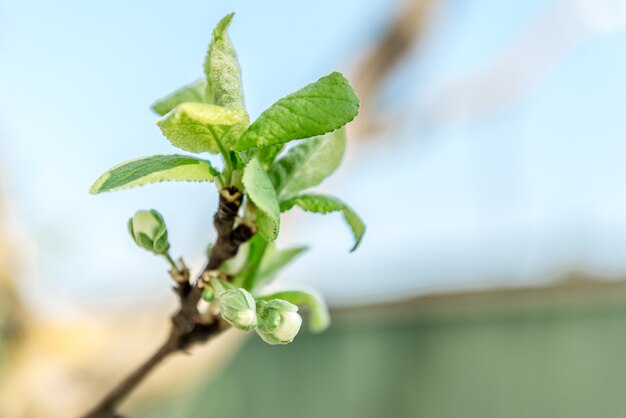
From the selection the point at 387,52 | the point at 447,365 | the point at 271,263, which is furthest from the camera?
the point at 447,365

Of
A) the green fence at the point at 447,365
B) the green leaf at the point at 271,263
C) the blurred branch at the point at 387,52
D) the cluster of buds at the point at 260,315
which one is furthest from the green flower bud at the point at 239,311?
the green fence at the point at 447,365

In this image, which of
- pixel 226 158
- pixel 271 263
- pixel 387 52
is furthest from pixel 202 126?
pixel 387 52

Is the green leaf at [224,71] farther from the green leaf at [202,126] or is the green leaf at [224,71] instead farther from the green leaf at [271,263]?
the green leaf at [271,263]

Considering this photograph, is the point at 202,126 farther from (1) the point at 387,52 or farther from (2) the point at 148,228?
(1) the point at 387,52

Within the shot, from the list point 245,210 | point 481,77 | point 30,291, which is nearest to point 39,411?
point 30,291

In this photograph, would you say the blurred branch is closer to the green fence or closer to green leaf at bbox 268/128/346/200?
the green fence

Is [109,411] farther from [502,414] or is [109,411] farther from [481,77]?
[502,414]
